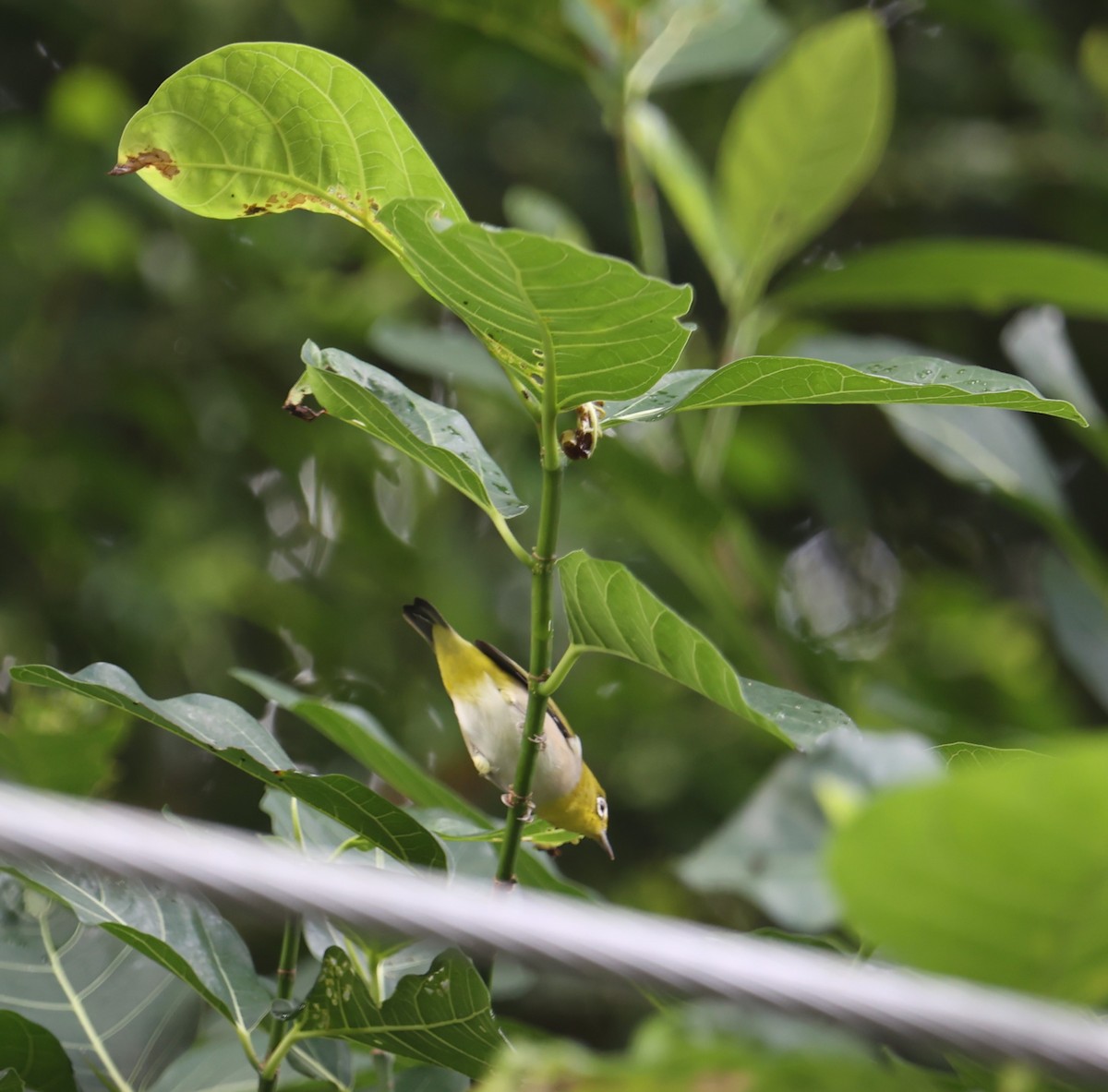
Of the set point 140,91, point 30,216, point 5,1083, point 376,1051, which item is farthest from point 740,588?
point 140,91

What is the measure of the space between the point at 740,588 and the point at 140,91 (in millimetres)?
1628

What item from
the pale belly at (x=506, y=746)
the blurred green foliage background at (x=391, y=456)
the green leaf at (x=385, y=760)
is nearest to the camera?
the green leaf at (x=385, y=760)

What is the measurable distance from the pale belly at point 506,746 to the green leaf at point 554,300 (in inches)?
12.6

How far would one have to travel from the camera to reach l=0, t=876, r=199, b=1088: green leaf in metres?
0.59

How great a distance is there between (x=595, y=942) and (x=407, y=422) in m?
0.30

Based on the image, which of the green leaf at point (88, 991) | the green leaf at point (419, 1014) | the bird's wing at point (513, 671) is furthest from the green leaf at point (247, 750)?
the bird's wing at point (513, 671)

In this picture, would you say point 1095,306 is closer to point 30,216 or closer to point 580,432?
point 580,432

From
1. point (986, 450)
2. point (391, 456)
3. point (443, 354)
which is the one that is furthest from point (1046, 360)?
point (391, 456)

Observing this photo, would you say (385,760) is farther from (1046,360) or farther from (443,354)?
(1046,360)

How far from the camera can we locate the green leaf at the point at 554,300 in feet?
1.34

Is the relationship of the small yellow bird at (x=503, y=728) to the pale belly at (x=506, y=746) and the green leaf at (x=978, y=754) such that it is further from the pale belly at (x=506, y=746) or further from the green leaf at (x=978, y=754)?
the green leaf at (x=978, y=754)

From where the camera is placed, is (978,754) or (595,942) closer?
(595,942)

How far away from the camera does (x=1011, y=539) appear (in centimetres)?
233

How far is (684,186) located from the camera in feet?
4.09
